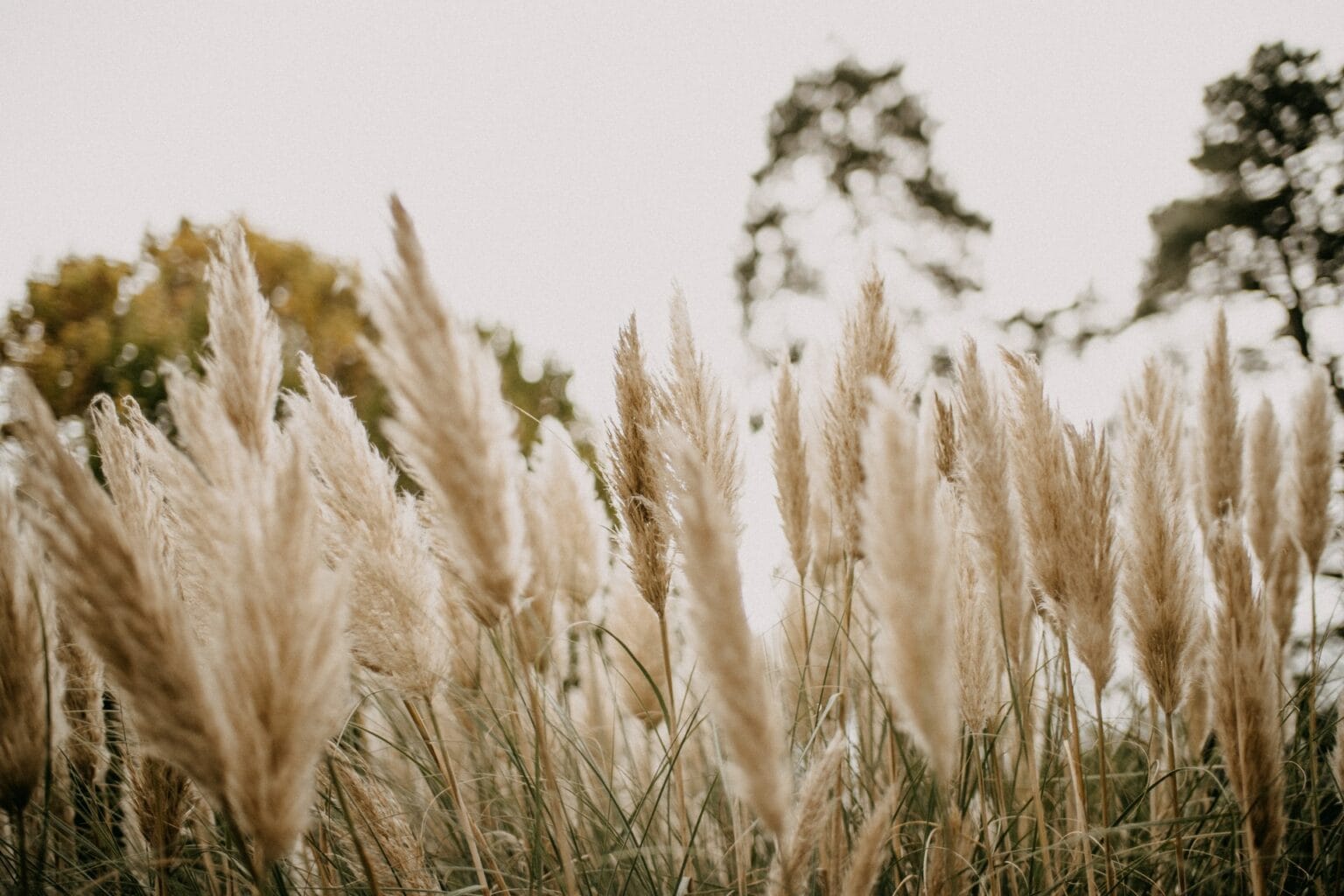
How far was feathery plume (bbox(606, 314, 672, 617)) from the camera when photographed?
151cm

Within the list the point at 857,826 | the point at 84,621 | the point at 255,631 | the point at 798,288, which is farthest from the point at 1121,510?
the point at 798,288

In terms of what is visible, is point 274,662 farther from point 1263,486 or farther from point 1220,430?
point 1263,486

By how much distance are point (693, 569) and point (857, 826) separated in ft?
5.57

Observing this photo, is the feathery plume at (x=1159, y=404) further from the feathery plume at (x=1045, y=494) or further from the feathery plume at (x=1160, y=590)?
the feathery plume at (x=1045, y=494)

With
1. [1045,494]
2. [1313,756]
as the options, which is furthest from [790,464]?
[1313,756]

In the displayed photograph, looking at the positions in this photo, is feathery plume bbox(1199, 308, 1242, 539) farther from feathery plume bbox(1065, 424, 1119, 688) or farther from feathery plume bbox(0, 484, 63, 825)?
feathery plume bbox(0, 484, 63, 825)

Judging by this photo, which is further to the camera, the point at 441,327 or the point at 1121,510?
the point at 1121,510

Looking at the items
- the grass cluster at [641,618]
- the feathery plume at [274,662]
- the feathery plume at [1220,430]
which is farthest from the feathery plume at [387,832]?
the feathery plume at [1220,430]

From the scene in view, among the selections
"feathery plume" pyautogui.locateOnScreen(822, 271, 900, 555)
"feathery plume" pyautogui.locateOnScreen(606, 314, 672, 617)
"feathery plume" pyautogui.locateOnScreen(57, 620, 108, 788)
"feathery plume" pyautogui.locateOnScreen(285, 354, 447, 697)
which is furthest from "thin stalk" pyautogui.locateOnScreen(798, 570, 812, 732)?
"feathery plume" pyautogui.locateOnScreen(57, 620, 108, 788)

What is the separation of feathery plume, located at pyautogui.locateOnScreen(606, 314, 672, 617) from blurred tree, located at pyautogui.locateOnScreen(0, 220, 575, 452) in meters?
5.66

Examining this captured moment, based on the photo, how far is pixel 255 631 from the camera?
810mm

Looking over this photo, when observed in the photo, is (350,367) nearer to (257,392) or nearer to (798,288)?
(798,288)

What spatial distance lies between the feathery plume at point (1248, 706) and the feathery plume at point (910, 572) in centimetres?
100

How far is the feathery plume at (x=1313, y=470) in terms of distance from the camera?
7.96 ft
